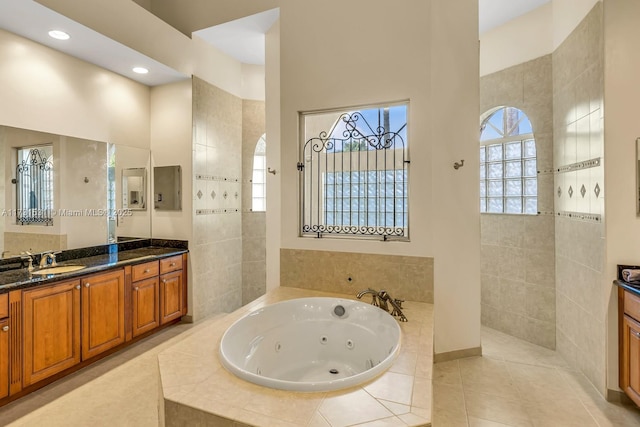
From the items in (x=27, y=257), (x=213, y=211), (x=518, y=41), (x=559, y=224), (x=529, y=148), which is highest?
(x=518, y=41)

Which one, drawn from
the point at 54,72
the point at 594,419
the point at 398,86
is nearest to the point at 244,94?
the point at 54,72

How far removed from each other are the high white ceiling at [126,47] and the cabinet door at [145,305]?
87.8 inches

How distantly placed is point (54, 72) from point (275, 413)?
3493mm

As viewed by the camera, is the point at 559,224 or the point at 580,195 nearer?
the point at 580,195

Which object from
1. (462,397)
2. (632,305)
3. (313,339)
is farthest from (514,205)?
(313,339)

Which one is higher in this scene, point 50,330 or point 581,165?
point 581,165

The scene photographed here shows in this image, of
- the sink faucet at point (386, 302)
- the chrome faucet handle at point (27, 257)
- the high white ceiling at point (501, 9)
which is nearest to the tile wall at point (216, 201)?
the chrome faucet handle at point (27, 257)

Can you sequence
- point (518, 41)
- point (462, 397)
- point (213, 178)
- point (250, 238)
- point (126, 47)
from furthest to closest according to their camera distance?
point (250, 238), point (213, 178), point (518, 41), point (126, 47), point (462, 397)

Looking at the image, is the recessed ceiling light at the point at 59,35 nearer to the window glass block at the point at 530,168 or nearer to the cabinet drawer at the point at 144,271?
the cabinet drawer at the point at 144,271

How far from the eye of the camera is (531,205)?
3.29 meters

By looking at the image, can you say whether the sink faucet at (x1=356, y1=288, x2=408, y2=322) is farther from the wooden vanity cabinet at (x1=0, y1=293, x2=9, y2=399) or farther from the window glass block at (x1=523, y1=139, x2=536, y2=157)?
the wooden vanity cabinet at (x1=0, y1=293, x2=9, y2=399)

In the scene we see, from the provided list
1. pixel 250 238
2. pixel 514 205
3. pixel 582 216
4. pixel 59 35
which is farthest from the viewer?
pixel 250 238

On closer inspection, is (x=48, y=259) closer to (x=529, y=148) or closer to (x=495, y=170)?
(x=495, y=170)

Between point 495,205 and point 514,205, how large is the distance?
0.68ft
